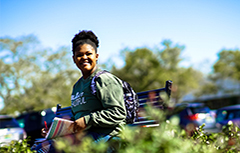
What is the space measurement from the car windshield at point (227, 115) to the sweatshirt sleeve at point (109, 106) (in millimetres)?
9688

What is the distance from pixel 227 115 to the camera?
1111 centimetres

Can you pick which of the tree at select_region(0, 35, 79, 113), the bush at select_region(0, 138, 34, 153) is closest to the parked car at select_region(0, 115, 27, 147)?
the bush at select_region(0, 138, 34, 153)

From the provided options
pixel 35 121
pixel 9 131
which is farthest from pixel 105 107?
pixel 35 121

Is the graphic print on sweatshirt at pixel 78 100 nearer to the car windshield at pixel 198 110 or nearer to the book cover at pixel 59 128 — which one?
the book cover at pixel 59 128

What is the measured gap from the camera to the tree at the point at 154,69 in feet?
154

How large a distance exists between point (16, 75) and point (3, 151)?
36550 millimetres

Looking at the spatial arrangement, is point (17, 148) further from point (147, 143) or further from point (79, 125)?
point (147, 143)

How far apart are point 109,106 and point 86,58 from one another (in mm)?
596

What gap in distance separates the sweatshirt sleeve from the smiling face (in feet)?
1.15

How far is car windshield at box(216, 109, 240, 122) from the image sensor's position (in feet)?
35.2

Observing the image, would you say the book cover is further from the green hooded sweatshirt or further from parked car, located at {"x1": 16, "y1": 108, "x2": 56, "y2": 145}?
parked car, located at {"x1": 16, "y1": 108, "x2": 56, "y2": 145}

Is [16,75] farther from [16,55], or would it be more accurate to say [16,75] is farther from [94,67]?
[94,67]

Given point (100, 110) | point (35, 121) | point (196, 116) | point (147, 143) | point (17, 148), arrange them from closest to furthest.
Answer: point (147, 143), point (100, 110), point (17, 148), point (35, 121), point (196, 116)

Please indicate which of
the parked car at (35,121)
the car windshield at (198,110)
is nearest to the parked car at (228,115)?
the car windshield at (198,110)
